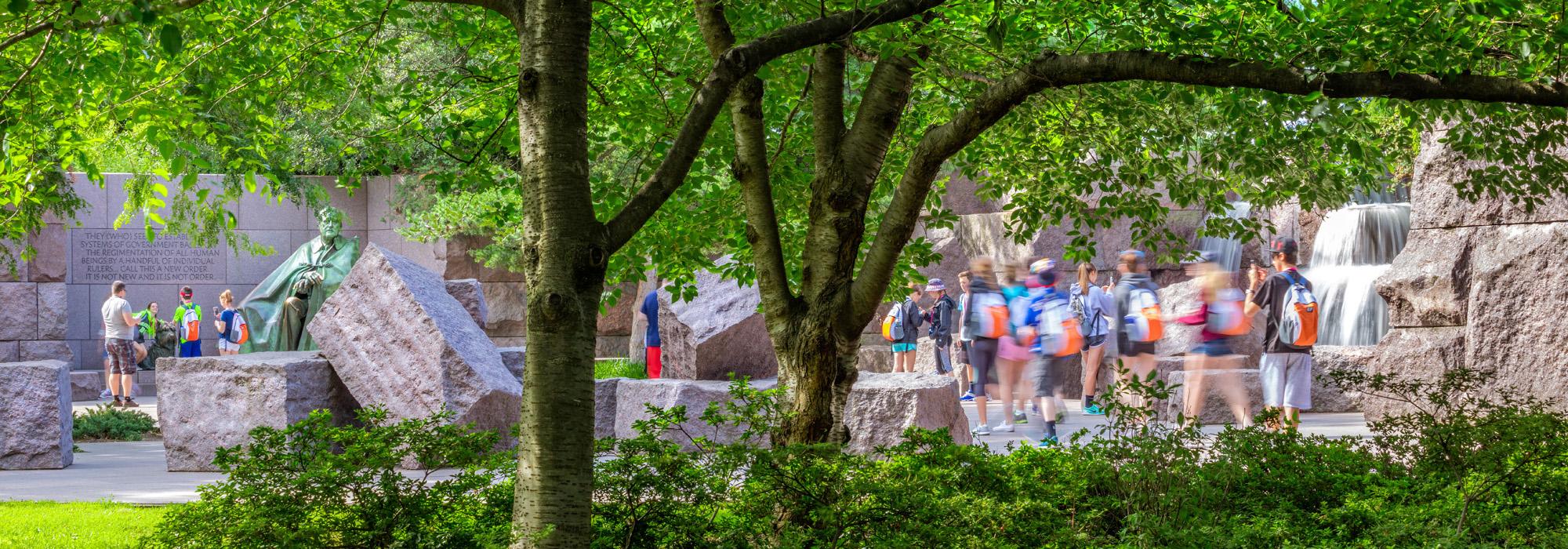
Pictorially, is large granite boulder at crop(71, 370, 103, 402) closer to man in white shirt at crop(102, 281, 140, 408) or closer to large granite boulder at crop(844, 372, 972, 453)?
man in white shirt at crop(102, 281, 140, 408)

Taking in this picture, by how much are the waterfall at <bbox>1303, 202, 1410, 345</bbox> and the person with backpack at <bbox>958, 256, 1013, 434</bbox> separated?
23.6 feet

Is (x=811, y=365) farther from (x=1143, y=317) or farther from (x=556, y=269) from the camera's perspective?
(x=1143, y=317)

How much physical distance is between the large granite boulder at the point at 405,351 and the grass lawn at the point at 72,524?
8.16 ft

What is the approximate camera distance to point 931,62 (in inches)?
216

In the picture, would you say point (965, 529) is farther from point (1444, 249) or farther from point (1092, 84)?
point (1444, 249)

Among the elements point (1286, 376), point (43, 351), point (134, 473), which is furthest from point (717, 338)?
point (43, 351)

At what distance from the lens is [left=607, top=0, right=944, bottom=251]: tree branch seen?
163 inches

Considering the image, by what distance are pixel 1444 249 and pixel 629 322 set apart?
18.2 metres

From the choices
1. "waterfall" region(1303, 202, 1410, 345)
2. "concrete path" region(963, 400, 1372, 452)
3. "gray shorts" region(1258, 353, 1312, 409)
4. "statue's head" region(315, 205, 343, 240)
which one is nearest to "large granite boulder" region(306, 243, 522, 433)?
"statue's head" region(315, 205, 343, 240)

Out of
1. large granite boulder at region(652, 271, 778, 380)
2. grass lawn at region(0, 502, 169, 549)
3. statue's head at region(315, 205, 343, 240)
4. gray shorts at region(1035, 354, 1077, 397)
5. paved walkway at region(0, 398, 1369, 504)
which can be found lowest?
paved walkway at region(0, 398, 1369, 504)

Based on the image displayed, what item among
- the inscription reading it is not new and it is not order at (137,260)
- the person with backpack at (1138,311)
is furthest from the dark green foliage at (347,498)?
the inscription reading it is not new and it is not order at (137,260)

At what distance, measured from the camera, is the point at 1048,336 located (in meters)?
10.3

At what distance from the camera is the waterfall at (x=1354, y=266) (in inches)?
638


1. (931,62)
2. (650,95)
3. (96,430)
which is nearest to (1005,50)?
(931,62)
